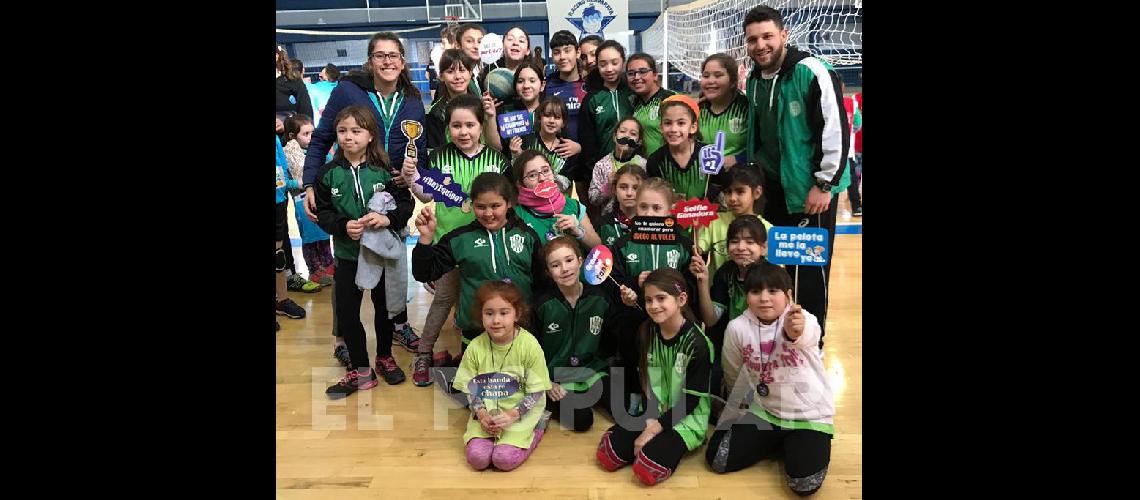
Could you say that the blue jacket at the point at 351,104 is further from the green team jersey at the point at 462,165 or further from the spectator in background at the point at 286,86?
the spectator in background at the point at 286,86

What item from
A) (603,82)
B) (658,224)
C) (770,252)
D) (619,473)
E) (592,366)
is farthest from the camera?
(603,82)

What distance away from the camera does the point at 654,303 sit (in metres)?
2.31

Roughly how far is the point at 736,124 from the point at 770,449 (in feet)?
3.83

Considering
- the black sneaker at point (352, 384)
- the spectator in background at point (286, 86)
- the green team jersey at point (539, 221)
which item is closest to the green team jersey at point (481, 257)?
the green team jersey at point (539, 221)

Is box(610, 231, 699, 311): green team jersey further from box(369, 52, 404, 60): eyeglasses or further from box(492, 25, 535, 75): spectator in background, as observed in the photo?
box(492, 25, 535, 75): spectator in background

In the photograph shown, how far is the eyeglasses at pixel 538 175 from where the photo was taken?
2744 millimetres

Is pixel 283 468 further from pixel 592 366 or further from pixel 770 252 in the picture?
pixel 770 252

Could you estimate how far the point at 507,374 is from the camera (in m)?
2.43

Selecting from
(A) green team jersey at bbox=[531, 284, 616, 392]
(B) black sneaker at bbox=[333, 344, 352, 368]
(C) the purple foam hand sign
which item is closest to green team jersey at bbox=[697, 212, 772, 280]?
(C) the purple foam hand sign

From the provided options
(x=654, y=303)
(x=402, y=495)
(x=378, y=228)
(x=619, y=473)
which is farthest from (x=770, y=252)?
(x=378, y=228)

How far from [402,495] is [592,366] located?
0.81 m

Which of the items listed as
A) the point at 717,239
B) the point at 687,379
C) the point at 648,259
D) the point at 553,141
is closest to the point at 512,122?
the point at 553,141

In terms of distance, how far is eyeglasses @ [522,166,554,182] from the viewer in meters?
2.74

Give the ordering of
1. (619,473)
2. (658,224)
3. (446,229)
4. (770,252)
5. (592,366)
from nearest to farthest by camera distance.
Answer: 1. (770,252)
2. (619,473)
3. (658,224)
4. (592,366)
5. (446,229)
